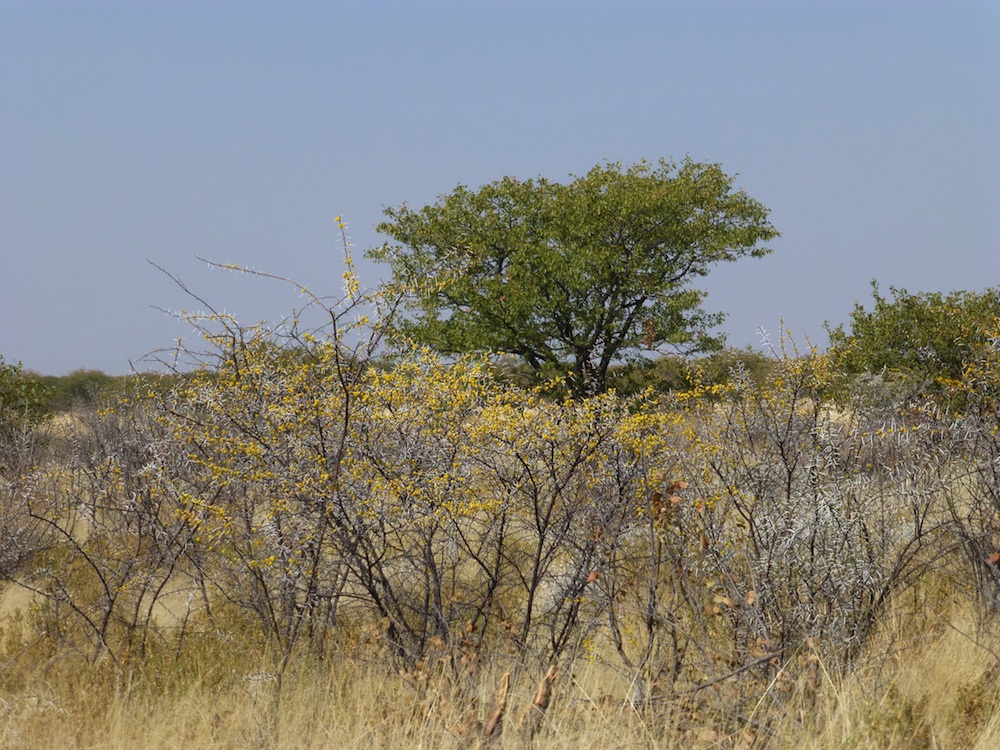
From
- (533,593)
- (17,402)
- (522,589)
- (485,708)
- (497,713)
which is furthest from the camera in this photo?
(17,402)

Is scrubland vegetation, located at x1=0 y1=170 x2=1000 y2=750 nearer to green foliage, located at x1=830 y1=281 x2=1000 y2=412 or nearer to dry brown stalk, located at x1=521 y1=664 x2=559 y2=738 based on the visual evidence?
dry brown stalk, located at x1=521 y1=664 x2=559 y2=738

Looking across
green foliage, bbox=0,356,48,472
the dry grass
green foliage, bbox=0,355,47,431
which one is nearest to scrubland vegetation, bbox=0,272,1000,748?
the dry grass

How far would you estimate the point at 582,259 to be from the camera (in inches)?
1032

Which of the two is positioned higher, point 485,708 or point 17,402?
point 17,402

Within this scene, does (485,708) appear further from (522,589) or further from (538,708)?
(522,589)

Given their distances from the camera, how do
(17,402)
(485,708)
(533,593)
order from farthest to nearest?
(17,402) → (533,593) → (485,708)

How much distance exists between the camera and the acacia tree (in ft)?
87.6

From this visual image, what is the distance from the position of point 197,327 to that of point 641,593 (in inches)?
143

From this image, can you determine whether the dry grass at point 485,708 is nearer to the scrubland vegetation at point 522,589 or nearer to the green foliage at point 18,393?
the scrubland vegetation at point 522,589

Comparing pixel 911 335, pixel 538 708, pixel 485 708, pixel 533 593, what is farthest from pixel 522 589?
pixel 911 335

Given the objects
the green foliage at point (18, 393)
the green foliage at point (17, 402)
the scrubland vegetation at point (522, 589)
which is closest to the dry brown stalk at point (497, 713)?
the scrubland vegetation at point (522, 589)

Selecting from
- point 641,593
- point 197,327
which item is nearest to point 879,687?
point 641,593

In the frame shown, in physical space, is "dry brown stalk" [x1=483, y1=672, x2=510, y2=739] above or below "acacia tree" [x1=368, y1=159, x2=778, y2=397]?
below

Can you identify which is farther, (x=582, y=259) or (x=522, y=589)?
(x=582, y=259)
